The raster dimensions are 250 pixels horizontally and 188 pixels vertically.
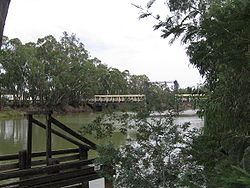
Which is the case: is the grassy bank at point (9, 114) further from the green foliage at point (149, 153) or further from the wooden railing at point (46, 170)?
the green foliage at point (149, 153)

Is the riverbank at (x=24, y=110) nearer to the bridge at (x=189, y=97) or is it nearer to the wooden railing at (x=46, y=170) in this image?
the wooden railing at (x=46, y=170)

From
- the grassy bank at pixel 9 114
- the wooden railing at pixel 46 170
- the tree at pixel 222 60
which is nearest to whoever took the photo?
the tree at pixel 222 60

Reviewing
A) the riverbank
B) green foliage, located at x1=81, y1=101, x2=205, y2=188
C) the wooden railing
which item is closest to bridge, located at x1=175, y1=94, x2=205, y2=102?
green foliage, located at x1=81, y1=101, x2=205, y2=188

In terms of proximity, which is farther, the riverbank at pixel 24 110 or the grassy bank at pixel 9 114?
the riverbank at pixel 24 110

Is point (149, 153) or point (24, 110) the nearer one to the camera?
point (149, 153)

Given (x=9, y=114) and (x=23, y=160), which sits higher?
(x=23, y=160)

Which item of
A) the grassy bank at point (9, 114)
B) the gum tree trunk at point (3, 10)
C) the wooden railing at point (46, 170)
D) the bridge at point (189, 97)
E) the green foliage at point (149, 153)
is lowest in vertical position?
the grassy bank at point (9, 114)

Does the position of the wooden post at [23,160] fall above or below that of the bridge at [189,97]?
below

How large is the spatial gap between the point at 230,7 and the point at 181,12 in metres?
0.45

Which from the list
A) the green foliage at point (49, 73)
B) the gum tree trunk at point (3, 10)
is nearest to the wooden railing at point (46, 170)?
the gum tree trunk at point (3, 10)

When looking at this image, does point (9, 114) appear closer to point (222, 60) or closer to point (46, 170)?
point (46, 170)

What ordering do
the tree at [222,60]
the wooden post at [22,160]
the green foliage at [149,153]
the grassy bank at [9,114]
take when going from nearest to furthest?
1. the tree at [222,60]
2. the green foliage at [149,153]
3. the wooden post at [22,160]
4. the grassy bank at [9,114]

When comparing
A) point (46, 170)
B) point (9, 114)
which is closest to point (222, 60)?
point (46, 170)

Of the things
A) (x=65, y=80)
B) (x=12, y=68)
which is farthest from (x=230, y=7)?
(x=65, y=80)
